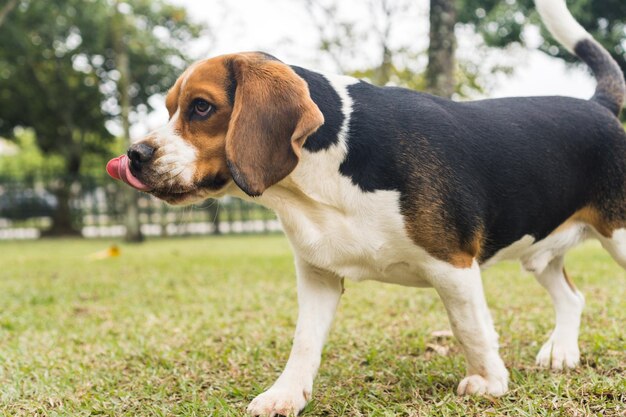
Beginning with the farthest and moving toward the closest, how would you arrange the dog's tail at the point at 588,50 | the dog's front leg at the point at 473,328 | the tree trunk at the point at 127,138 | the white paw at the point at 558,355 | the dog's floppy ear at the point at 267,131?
the tree trunk at the point at 127,138 → the dog's tail at the point at 588,50 → the white paw at the point at 558,355 → the dog's front leg at the point at 473,328 → the dog's floppy ear at the point at 267,131

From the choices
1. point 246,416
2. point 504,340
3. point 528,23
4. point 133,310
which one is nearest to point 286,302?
point 133,310

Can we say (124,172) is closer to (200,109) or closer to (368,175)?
(200,109)

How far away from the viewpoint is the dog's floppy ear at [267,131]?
2609 mm

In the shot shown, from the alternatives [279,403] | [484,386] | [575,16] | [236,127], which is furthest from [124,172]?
[575,16]

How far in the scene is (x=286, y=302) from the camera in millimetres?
6297

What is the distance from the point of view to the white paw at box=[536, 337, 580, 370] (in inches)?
140

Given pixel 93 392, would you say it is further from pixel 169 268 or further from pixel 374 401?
pixel 169 268

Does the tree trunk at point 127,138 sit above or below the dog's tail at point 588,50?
below

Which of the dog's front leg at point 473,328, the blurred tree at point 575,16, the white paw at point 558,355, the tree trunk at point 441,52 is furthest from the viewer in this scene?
the blurred tree at point 575,16

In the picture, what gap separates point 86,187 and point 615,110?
72.1 ft

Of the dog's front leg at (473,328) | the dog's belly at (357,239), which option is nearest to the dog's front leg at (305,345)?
the dog's belly at (357,239)

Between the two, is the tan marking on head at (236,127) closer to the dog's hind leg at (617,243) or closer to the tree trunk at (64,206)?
the dog's hind leg at (617,243)

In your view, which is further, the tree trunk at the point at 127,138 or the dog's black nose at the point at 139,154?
the tree trunk at the point at 127,138

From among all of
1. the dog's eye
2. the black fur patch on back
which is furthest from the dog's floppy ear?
the black fur patch on back
